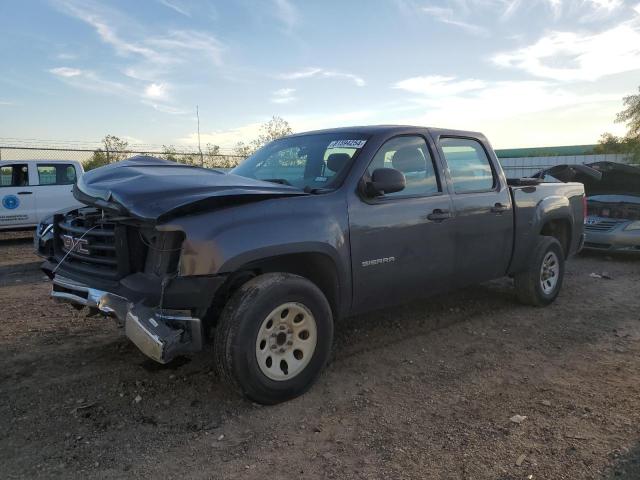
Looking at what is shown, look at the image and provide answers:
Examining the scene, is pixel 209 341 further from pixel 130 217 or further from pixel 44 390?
pixel 44 390

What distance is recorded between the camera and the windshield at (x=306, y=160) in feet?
13.2

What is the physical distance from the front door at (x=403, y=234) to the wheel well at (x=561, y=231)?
231cm

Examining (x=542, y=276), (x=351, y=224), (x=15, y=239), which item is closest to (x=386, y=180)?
(x=351, y=224)

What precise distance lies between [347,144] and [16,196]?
9.92 m

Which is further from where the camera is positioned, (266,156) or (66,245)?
(266,156)

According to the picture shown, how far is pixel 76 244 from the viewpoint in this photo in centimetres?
373

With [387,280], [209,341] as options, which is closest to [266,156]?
[387,280]

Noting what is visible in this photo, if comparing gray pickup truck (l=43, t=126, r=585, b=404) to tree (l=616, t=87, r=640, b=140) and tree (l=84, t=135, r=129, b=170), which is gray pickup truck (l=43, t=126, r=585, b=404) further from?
tree (l=616, t=87, r=640, b=140)

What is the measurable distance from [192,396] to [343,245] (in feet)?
4.85

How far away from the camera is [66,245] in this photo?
396cm

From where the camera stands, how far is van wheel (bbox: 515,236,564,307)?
5.56 m

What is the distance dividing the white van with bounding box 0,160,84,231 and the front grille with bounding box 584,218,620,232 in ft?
33.7

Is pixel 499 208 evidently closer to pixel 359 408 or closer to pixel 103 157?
pixel 359 408

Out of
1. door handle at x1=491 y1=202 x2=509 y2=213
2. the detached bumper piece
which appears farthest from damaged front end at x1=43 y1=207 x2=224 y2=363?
door handle at x1=491 y1=202 x2=509 y2=213
